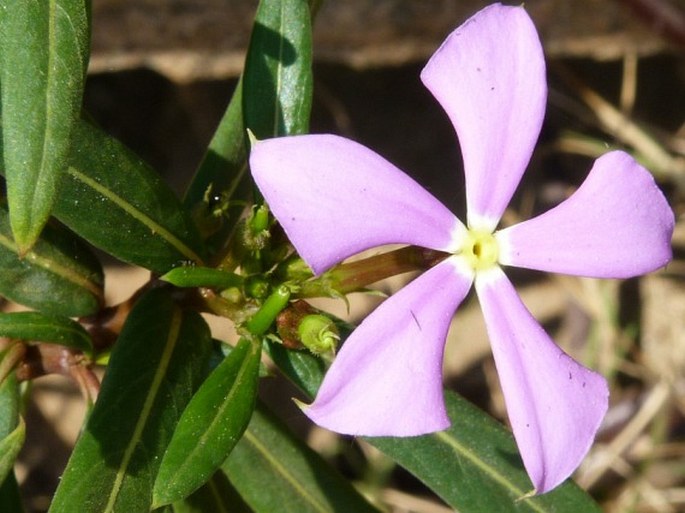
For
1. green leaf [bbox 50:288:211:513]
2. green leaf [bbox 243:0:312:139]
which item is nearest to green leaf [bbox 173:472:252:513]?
green leaf [bbox 50:288:211:513]

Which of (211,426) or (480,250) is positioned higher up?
(480,250)

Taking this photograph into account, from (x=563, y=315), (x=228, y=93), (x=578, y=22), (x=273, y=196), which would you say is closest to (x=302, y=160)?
(x=273, y=196)

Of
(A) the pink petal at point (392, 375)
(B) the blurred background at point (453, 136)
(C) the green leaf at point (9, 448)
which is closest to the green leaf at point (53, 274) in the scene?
(C) the green leaf at point (9, 448)

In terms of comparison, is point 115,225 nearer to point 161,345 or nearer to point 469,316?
point 161,345

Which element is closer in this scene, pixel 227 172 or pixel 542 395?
pixel 542 395

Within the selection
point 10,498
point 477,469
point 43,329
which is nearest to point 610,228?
point 477,469

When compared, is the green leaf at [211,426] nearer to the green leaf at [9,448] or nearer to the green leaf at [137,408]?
the green leaf at [137,408]

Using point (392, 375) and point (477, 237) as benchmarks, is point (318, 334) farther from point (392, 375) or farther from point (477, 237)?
point (477, 237)
